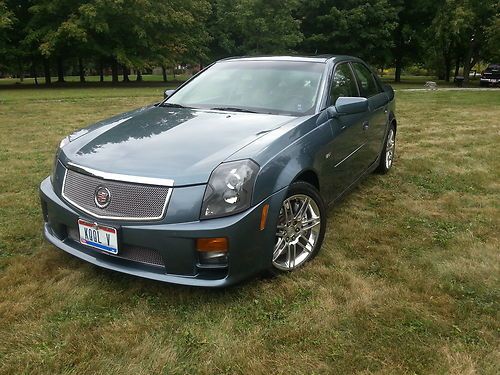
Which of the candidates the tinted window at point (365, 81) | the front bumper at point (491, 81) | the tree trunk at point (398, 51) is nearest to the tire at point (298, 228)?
the tinted window at point (365, 81)

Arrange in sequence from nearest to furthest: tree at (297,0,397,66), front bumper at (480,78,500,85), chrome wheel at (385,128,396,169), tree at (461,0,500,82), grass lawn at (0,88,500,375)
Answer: grass lawn at (0,88,500,375) → chrome wheel at (385,128,396,169) → tree at (461,0,500,82) → front bumper at (480,78,500,85) → tree at (297,0,397,66)

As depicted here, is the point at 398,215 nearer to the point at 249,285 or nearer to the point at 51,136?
the point at 249,285

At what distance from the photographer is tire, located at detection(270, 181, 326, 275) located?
9.61ft

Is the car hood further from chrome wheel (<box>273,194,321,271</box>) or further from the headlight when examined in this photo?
chrome wheel (<box>273,194,321,271</box>)

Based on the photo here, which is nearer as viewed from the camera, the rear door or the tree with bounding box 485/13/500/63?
the rear door

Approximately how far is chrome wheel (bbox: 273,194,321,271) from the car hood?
20.6 inches

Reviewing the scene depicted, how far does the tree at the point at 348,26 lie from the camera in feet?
87.9

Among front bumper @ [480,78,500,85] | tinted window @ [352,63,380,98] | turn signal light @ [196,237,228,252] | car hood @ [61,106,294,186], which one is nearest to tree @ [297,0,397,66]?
front bumper @ [480,78,500,85]

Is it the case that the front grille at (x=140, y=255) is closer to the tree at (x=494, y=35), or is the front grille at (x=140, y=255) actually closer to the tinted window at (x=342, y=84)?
the tinted window at (x=342, y=84)

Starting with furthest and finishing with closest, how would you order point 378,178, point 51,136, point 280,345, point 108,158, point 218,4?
point 218,4, point 51,136, point 378,178, point 108,158, point 280,345

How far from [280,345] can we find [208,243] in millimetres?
644

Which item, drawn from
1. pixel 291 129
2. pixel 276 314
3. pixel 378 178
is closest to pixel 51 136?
pixel 378 178

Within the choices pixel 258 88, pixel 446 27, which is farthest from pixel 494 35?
pixel 258 88

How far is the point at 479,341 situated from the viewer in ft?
7.80
